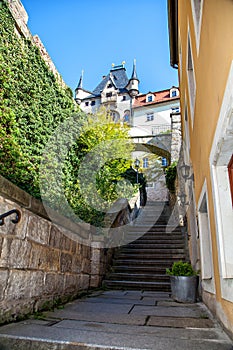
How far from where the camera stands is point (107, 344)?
5.63 feet

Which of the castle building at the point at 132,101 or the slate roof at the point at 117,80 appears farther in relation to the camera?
A: the slate roof at the point at 117,80

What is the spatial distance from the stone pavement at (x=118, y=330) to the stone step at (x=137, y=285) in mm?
1783

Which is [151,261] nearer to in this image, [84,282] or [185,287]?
[84,282]

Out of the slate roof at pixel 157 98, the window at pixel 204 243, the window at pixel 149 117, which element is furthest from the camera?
the window at pixel 149 117

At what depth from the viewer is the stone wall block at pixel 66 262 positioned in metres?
3.28

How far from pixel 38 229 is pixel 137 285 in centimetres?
320

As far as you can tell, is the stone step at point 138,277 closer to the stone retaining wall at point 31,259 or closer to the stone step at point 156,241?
the stone step at point 156,241

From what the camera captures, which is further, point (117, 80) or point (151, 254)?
point (117, 80)

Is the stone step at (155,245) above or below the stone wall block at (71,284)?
above

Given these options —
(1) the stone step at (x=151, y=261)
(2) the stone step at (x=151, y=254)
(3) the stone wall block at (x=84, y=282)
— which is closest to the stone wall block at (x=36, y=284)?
(3) the stone wall block at (x=84, y=282)

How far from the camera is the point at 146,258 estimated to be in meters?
6.21

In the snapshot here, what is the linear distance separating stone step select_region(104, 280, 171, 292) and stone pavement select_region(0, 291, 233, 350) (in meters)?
1.78

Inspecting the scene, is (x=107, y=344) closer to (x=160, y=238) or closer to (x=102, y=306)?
(x=102, y=306)

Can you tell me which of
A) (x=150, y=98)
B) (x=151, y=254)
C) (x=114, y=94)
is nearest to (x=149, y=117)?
(x=150, y=98)
